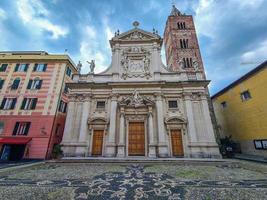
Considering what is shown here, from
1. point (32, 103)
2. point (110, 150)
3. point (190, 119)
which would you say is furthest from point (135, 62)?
point (32, 103)

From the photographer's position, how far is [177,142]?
554 inches

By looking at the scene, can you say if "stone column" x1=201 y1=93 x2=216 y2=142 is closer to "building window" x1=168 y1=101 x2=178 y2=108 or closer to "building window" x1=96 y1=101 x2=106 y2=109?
"building window" x1=168 y1=101 x2=178 y2=108

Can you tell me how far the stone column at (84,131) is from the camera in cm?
1353

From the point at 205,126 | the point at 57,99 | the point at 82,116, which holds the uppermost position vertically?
the point at 57,99

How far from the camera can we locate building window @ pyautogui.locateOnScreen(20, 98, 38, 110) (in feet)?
52.0

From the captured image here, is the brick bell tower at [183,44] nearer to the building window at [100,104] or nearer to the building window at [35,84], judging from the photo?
the building window at [100,104]

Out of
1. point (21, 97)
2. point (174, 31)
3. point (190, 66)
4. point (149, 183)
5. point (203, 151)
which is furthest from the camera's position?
point (174, 31)

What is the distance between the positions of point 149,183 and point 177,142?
9390mm

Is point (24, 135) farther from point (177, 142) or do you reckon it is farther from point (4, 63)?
point (177, 142)

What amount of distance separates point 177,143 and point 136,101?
20.1 ft

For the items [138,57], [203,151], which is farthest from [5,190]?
[138,57]

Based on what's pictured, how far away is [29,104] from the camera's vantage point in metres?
16.0

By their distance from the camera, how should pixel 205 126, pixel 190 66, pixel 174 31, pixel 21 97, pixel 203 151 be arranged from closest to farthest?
→ pixel 203 151 → pixel 205 126 → pixel 21 97 → pixel 190 66 → pixel 174 31

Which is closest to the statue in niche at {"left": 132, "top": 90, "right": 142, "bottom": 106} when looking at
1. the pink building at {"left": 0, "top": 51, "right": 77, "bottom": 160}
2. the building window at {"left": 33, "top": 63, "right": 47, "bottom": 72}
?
the pink building at {"left": 0, "top": 51, "right": 77, "bottom": 160}
